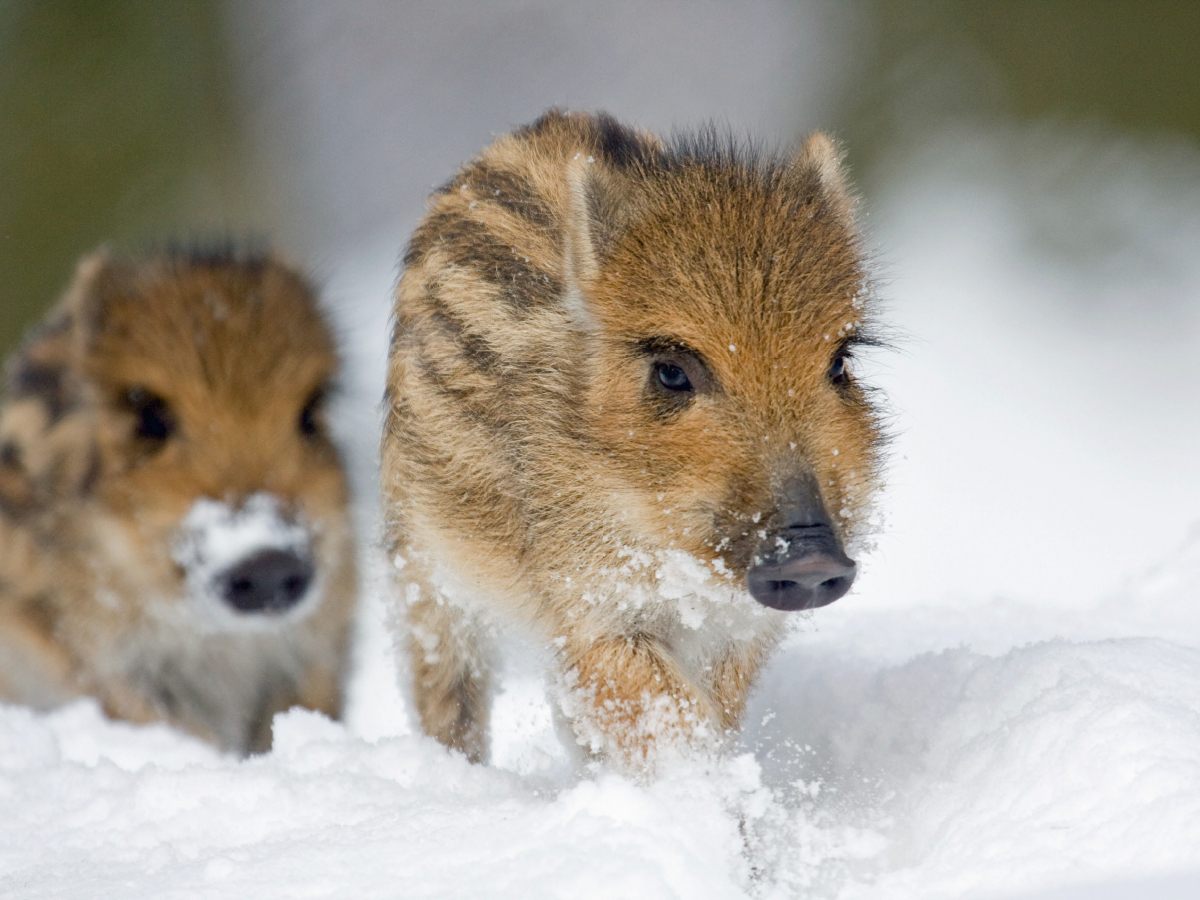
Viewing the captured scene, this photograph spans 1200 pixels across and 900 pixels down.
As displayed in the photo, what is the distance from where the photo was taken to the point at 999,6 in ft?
25.6

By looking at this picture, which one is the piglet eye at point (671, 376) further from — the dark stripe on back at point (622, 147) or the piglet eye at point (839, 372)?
the dark stripe on back at point (622, 147)

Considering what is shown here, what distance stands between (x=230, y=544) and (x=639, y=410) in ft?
3.23

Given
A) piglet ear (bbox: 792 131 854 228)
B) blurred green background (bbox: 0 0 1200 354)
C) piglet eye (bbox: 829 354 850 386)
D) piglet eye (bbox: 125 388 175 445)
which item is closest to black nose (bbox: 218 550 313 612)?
piglet eye (bbox: 125 388 175 445)

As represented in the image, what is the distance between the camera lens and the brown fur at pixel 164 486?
275 centimetres

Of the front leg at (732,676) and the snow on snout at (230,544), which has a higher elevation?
the snow on snout at (230,544)

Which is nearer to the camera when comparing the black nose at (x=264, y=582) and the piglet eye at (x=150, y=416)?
the black nose at (x=264, y=582)

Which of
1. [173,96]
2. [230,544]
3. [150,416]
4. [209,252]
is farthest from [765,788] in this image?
[173,96]

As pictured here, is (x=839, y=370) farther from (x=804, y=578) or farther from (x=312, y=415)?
(x=312, y=415)

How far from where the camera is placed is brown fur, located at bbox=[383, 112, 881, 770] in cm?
216

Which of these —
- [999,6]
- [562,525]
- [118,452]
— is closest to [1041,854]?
[562,525]

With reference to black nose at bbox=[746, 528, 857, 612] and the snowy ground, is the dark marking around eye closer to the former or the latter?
the snowy ground

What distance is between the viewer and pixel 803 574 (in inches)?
75.6

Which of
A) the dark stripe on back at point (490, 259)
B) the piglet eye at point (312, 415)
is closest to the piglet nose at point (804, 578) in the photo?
the dark stripe on back at point (490, 259)

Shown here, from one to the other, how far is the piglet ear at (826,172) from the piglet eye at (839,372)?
0.37 metres
